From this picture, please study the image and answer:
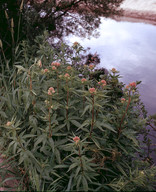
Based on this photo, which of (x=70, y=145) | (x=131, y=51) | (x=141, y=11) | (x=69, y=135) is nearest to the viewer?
(x=70, y=145)

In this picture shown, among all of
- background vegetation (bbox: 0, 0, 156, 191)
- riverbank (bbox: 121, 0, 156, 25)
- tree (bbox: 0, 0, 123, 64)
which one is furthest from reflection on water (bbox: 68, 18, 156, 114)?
background vegetation (bbox: 0, 0, 156, 191)

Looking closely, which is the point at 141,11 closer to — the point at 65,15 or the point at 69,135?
the point at 65,15

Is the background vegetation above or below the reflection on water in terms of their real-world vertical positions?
above

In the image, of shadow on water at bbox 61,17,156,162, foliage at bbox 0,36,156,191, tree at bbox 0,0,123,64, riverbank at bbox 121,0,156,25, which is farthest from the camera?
riverbank at bbox 121,0,156,25

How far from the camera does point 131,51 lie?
21.5 feet

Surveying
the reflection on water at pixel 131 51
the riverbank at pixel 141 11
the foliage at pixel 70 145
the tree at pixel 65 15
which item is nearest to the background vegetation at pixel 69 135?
the foliage at pixel 70 145

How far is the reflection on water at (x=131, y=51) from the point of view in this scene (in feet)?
16.1

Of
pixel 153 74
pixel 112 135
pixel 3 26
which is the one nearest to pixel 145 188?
pixel 112 135

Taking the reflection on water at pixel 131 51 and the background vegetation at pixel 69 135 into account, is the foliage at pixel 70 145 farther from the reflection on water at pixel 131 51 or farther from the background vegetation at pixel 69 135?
the reflection on water at pixel 131 51

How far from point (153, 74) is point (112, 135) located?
12.6ft

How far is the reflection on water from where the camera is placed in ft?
16.1

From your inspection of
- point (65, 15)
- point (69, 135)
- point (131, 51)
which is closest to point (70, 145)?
point (69, 135)

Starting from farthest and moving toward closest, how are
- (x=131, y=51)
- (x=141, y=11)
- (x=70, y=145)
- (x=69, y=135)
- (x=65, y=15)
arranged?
(x=141, y=11) < (x=131, y=51) < (x=65, y=15) < (x=69, y=135) < (x=70, y=145)

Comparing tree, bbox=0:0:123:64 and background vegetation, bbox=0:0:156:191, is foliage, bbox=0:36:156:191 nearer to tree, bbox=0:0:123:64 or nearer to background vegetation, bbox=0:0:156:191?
background vegetation, bbox=0:0:156:191
